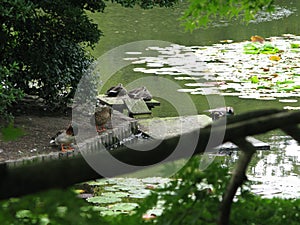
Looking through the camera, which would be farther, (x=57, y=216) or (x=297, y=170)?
(x=297, y=170)

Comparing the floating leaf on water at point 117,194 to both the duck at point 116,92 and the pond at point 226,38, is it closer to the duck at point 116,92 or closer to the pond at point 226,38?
the pond at point 226,38

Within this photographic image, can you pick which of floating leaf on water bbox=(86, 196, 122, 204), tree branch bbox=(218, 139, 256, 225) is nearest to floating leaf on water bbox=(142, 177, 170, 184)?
floating leaf on water bbox=(86, 196, 122, 204)

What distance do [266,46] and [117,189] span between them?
8.53 m

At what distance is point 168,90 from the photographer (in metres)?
11.0

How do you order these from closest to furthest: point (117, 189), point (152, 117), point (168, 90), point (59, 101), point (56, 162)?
1. point (56, 162)
2. point (117, 189)
3. point (59, 101)
4. point (152, 117)
5. point (168, 90)

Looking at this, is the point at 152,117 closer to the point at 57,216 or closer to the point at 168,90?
the point at 168,90

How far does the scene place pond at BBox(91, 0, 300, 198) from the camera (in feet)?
22.6

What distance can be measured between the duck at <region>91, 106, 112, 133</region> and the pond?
1.49 metres

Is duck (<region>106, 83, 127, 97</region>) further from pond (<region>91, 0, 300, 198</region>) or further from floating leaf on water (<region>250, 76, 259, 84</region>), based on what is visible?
floating leaf on water (<region>250, 76, 259, 84</region>)

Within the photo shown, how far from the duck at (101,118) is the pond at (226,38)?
1490 millimetres

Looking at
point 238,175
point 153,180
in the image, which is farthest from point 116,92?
point 238,175

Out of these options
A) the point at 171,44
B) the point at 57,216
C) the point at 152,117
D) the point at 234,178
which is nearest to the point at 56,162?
the point at 57,216

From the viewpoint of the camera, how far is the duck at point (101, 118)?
8.02 metres

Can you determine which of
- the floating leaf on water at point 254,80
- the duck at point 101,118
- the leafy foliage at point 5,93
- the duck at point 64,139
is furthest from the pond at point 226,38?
the leafy foliage at point 5,93
